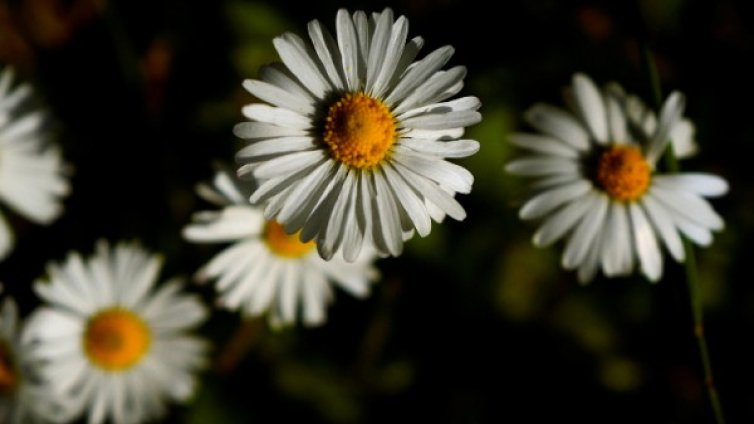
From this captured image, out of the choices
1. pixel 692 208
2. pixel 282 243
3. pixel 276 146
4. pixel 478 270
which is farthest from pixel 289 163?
pixel 478 270

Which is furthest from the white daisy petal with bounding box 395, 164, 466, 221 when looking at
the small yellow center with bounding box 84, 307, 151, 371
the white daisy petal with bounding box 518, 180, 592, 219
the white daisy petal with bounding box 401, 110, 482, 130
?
the small yellow center with bounding box 84, 307, 151, 371

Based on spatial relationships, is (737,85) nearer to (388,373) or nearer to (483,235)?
(483,235)

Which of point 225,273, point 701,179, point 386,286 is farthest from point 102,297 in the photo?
point 701,179

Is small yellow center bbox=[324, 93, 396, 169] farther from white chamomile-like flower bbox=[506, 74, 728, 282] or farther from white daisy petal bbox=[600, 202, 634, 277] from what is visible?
white daisy petal bbox=[600, 202, 634, 277]

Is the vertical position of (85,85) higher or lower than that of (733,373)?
higher

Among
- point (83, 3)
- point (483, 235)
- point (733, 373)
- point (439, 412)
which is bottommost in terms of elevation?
point (439, 412)

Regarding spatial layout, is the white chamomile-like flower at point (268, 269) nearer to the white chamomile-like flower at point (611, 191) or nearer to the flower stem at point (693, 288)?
the white chamomile-like flower at point (611, 191)

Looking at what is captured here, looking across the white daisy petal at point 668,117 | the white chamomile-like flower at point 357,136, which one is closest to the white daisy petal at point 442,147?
the white chamomile-like flower at point 357,136
